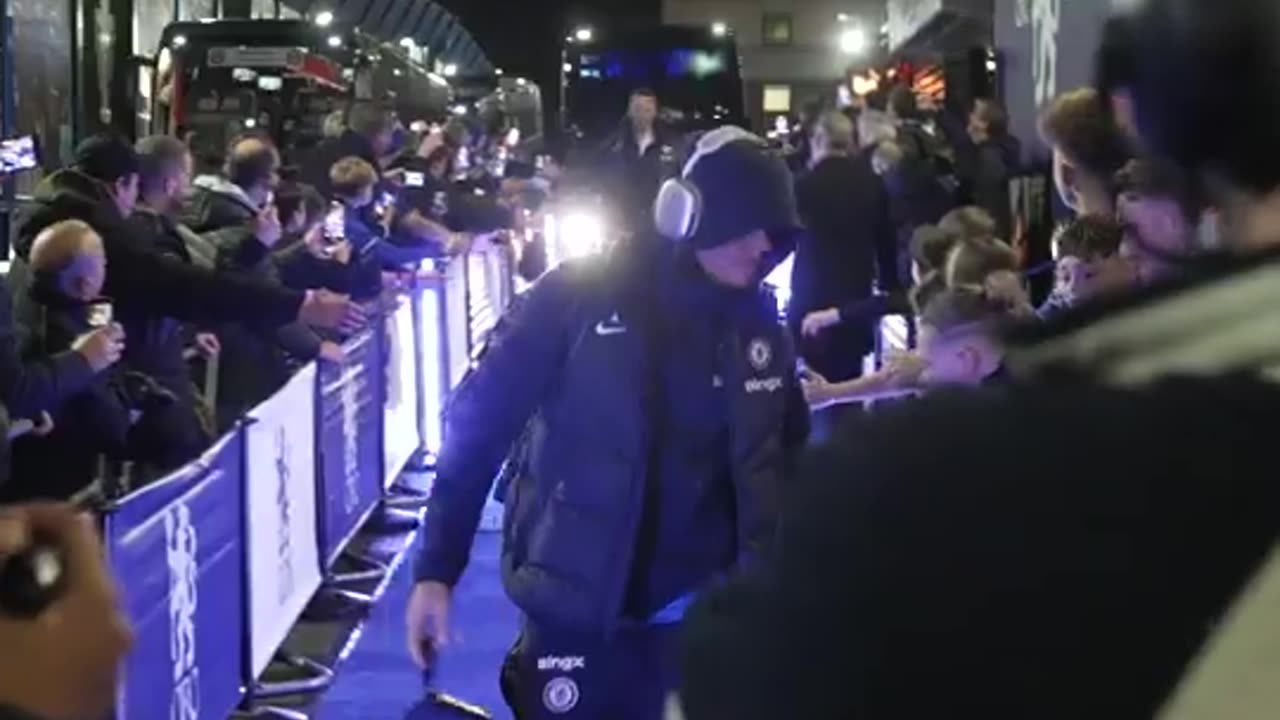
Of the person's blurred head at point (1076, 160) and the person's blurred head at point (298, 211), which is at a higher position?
the person's blurred head at point (1076, 160)

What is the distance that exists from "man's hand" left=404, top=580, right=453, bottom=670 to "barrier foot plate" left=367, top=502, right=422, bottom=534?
7.03m

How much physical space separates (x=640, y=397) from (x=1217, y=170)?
2977 mm

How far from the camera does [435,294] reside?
13.3 metres

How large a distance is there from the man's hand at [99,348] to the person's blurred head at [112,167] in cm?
122

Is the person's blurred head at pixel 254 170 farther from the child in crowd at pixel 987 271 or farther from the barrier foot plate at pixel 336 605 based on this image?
the child in crowd at pixel 987 271

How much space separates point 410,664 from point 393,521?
289 cm

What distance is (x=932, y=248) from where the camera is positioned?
759 centimetres

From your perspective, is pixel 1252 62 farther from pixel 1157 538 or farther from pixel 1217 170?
pixel 1157 538

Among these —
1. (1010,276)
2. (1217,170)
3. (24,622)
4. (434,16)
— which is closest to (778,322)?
(1010,276)

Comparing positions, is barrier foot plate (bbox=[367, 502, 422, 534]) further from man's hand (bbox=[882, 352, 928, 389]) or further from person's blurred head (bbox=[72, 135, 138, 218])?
man's hand (bbox=[882, 352, 928, 389])

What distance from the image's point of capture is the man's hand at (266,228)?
9680 millimetres

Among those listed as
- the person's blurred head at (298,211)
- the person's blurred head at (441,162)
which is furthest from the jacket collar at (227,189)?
the person's blurred head at (441,162)

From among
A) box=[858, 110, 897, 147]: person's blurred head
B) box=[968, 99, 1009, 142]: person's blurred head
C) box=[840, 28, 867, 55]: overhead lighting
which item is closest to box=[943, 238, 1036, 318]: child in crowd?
box=[968, 99, 1009, 142]: person's blurred head

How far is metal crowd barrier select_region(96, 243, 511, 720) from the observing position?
18.4 feet
